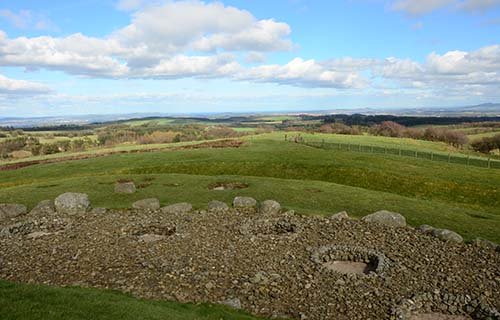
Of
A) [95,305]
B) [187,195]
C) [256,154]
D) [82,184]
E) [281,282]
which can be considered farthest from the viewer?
[256,154]

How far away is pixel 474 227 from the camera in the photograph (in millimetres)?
25531

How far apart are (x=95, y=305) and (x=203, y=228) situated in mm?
12259

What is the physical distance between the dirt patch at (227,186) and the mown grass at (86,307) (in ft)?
72.9

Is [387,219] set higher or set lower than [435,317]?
higher

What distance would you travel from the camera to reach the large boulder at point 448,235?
74.2ft

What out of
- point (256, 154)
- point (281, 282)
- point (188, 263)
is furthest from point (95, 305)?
point (256, 154)

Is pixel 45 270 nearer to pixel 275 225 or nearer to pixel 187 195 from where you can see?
pixel 275 225

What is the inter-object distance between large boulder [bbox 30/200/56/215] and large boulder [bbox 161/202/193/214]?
905 cm

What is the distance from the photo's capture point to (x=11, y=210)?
29.8 m

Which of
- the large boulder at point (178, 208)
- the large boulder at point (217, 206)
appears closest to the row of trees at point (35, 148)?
the large boulder at point (178, 208)

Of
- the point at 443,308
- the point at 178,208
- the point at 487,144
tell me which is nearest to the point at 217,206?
the point at 178,208

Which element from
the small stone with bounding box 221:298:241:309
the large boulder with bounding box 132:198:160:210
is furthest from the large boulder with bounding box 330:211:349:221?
the large boulder with bounding box 132:198:160:210

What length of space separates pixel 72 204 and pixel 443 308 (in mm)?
26216

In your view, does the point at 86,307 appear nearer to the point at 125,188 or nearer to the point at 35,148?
the point at 125,188
